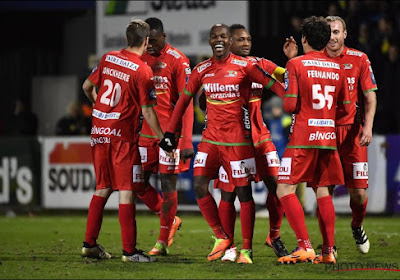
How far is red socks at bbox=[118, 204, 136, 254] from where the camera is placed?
8273mm

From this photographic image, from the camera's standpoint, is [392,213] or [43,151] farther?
[43,151]

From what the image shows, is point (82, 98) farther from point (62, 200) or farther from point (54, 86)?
point (62, 200)

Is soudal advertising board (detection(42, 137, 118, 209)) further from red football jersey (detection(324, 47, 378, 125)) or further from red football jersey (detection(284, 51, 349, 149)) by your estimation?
red football jersey (detection(284, 51, 349, 149))

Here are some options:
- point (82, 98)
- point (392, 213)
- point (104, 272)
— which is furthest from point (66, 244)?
point (82, 98)

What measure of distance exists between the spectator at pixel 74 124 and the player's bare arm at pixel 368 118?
8.66 metres

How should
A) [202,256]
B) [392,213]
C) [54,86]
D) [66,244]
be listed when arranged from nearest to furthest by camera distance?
[202,256] → [66,244] → [392,213] → [54,86]

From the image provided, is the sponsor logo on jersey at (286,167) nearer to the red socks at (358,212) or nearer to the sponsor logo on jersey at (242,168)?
the sponsor logo on jersey at (242,168)

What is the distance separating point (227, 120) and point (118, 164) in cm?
115

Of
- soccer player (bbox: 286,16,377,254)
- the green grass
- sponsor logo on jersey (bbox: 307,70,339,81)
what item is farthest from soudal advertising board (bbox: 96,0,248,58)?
sponsor logo on jersey (bbox: 307,70,339,81)

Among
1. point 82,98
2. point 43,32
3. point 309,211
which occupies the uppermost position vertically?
point 43,32

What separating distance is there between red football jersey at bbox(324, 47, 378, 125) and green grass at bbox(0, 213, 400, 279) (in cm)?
144

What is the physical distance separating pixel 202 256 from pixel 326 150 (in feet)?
6.14

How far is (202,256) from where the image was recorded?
29.5 ft

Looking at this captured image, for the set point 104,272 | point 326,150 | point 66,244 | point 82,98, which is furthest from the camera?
point 82,98
